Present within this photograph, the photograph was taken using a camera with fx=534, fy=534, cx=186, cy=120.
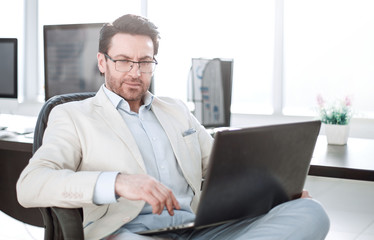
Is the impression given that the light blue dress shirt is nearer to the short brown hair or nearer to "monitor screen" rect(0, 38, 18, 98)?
the short brown hair

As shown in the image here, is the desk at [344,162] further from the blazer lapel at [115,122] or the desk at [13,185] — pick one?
the desk at [13,185]

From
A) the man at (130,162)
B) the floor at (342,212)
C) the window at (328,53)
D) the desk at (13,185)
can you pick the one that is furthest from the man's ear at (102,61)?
the window at (328,53)

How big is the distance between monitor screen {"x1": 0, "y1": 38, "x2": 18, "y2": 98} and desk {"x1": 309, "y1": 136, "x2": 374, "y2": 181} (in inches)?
86.0

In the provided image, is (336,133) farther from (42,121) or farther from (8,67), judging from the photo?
(8,67)

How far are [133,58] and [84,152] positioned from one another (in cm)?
41

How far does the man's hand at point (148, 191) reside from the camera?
4.71 feet

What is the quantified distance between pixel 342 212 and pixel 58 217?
2.79 metres

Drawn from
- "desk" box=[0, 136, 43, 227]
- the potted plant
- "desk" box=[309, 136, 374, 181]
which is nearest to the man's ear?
"desk" box=[309, 136, 374, 181]

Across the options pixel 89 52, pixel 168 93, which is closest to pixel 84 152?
pixel 89 52

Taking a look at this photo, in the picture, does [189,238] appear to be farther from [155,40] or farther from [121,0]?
[121,0]

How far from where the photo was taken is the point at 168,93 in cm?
532

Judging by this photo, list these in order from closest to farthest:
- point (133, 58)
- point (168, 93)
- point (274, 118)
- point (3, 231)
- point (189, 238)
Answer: point (189, 238) → point (133, 58) → point (3, 231) → point (274, 118) → point (168, 93)

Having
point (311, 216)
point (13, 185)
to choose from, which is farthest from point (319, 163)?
point (13, 185)

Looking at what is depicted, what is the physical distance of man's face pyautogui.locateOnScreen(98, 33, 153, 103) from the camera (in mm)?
1969
